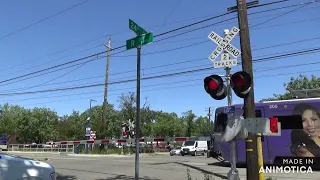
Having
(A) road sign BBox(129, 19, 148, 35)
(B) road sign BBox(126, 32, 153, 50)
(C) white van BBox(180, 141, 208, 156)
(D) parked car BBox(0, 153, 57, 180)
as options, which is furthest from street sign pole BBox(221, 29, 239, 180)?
(C) white van BBox(180, 141, 208, 156)

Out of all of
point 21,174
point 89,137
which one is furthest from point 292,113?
point 89,137

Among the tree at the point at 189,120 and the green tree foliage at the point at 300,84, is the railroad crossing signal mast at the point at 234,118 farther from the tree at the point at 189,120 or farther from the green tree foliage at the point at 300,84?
the tree at the point at 189,120

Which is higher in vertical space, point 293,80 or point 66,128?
point 293,80

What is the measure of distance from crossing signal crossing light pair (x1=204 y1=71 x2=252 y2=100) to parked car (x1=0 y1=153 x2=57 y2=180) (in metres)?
3.47

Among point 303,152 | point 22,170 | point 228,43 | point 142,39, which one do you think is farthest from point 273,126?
point 303,152

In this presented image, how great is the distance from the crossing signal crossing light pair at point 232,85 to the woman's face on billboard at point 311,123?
10402 mm

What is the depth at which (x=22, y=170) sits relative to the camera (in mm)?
5996

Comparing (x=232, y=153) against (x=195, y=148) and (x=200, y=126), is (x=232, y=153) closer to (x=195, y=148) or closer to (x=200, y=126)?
(x=195, y=148)

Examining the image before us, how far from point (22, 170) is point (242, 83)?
4.40 meters

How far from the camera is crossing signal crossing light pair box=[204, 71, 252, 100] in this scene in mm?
7781

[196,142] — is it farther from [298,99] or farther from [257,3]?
[257,3]

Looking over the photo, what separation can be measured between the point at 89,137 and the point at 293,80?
109ft

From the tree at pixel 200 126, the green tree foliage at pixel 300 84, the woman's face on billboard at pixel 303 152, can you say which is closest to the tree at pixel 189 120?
the tree at pixel 200 126

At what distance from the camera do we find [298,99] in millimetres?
17547
